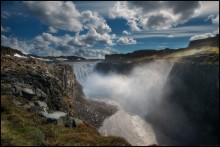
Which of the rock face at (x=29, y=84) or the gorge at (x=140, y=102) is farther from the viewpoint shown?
the rock face at (x=29, y=84)

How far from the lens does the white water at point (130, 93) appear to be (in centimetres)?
5669

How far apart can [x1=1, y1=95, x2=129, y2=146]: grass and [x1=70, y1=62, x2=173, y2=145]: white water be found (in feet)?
90.8

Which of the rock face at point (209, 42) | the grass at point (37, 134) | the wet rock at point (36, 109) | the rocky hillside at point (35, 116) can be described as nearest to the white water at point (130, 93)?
the rocky hillside at point (35, 116)

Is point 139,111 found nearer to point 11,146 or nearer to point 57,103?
point 57,103

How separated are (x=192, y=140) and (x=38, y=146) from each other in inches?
1537

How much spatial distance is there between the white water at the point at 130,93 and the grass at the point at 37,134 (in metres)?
27.7

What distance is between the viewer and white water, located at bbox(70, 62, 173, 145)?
56.7 m

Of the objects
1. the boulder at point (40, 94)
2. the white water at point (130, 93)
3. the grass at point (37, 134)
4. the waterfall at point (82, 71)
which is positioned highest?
the boulder at point (40, 94)

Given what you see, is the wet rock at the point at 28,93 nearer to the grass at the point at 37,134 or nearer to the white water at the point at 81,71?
the grass at the point at 37,134

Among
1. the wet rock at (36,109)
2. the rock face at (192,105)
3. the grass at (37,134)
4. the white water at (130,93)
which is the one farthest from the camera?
the white water at (130,93)

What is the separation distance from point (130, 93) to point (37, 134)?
266ft

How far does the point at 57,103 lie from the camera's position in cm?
4109

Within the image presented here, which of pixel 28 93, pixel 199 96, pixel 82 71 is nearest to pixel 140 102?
pixel 199 96

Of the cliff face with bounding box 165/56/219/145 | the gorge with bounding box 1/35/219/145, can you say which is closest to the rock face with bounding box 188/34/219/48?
the gorge with bounding box 1/35/219/145
